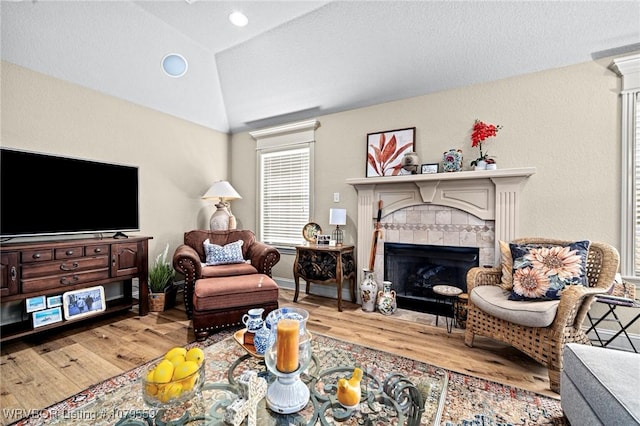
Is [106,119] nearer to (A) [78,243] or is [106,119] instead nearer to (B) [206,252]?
(A) [78,243]

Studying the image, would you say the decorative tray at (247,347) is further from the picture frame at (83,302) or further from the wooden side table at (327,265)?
the picture frame at (83,302)

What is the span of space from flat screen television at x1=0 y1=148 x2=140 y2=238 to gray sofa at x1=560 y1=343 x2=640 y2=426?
3864 mm

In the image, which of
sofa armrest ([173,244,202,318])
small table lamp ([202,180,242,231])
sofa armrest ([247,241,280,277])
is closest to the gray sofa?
sofa armrest ([247,241,280,277])

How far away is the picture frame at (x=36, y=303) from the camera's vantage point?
2.27 metres

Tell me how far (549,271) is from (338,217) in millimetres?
2015

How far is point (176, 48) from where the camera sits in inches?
123

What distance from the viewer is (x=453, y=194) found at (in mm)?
2904

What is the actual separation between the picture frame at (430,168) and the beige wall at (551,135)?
12cm

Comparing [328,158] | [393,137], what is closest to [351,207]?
[328,158]

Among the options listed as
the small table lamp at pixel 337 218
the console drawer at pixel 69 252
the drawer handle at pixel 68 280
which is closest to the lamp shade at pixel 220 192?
the small table lamp at pixel 337 218

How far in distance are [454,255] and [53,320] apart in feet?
12.5

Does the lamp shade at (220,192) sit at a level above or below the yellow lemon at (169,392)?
above

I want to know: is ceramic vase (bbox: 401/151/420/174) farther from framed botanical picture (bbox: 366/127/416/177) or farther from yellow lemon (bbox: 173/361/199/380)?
yellow lemon (bbox: 173/361/199/380)

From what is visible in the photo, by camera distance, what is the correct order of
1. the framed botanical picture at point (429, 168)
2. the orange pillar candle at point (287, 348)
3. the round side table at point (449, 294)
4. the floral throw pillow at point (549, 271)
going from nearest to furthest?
the orange pillar candle at point (287, 348) < the floral throw pillow at point (549, 271) < the round side table at point (449, 294) < the framed botanical picture at point (429, 168)
